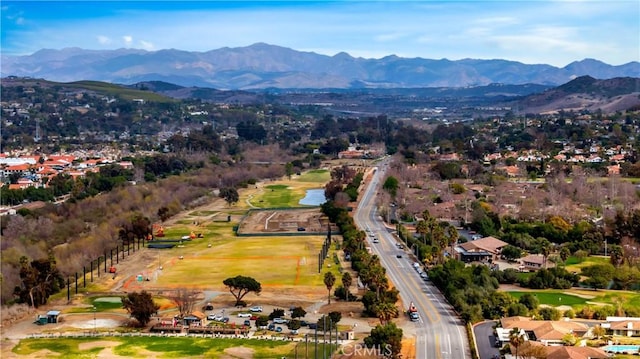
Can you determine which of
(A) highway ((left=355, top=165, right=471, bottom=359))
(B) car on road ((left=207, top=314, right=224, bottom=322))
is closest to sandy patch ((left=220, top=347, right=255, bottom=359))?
(B) car on road ((left=207, top=314, right=224, bottom=322))

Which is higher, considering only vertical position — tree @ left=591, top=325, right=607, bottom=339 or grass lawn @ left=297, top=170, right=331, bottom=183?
tree @ left=591, top=325, right=607, bottom=339

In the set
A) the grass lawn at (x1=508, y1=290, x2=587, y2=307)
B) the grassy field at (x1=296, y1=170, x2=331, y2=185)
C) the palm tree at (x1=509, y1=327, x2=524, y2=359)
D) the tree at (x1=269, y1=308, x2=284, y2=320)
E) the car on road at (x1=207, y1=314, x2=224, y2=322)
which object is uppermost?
the palm tree at (x1=509, y1=327, x2=524, y2=359)

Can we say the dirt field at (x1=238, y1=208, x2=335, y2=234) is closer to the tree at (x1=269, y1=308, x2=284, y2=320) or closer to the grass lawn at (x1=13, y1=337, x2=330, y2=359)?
the tree at (x1=269, y1=308, x2=284, y2=320)

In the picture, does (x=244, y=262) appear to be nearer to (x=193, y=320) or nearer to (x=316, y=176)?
(x=193, y=320)

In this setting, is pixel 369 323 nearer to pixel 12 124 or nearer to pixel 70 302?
pixel 70 302

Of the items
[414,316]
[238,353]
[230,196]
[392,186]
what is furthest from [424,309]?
[230,196]

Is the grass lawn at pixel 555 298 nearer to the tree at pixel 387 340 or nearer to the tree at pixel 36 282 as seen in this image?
the tree at pixel 387 340
